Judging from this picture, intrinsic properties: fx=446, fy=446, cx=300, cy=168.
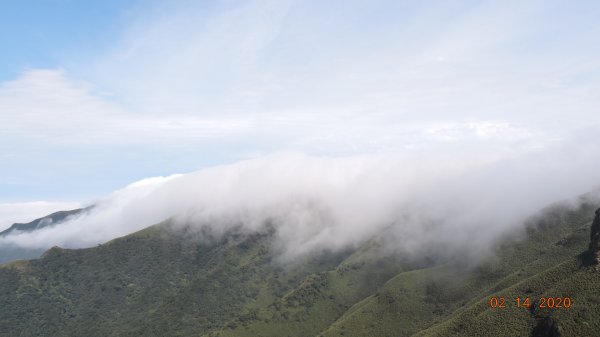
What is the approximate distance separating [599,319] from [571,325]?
11.3m

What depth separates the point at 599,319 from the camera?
630 ft

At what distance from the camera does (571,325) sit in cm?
19762
